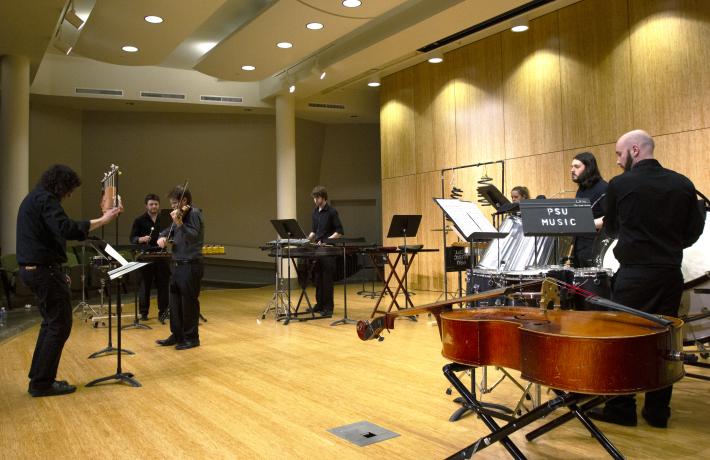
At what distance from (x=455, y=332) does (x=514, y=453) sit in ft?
1.60

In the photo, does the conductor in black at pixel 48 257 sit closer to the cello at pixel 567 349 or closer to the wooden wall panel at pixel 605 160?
the cello at pixel 567 349

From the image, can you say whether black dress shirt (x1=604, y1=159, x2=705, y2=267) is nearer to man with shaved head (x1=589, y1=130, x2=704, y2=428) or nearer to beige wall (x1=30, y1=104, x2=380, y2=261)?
man with shaved head (x1=589, y1=130, x2=704, y2=428)

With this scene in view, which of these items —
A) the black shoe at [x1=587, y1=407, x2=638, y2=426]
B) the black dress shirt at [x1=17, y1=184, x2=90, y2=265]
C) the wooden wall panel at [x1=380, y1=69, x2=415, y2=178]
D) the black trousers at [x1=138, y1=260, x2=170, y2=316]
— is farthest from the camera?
the wooden wall panel at [x1=380, y1=69, x2=415, y2=178]

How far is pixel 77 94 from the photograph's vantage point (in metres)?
9.51

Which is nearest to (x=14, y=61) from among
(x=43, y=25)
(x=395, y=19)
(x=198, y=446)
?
(x=43, y=25)

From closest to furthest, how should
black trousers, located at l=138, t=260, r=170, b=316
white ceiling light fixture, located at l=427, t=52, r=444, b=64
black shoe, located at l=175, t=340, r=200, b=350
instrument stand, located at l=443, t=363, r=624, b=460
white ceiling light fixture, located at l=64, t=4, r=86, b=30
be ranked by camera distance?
instrument stand, located at l=443, t=363, r=624, b=460
black shoe, located at l=175, t=340, r=200, b=350
white ceiling light fixture, located at l=64, t=4, r=86, b=30
black trousers, located at l=138, t=260, r=170, b=316
white ceiling light fixture, located at l=427, t=52, r=444, b=64

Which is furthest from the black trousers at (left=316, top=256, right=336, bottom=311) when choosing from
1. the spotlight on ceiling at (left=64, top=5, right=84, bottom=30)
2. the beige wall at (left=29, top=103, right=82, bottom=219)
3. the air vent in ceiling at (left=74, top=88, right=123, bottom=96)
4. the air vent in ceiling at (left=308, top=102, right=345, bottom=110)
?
the beige wall at (left=29, top=103, right=82, bottom=219)

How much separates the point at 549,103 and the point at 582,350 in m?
6.72

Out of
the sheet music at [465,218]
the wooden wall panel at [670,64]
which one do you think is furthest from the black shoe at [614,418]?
the wooden wall panel at [670,64]

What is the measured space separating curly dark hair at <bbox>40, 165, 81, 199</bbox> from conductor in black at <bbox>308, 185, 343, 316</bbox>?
135 inches

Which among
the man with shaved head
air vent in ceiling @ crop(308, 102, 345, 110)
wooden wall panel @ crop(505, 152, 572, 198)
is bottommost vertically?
the man with shaved head

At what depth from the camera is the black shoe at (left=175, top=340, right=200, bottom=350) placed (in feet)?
16.7

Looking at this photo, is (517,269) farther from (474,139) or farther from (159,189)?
(159,189)

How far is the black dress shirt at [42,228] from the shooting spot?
3.51 metres
